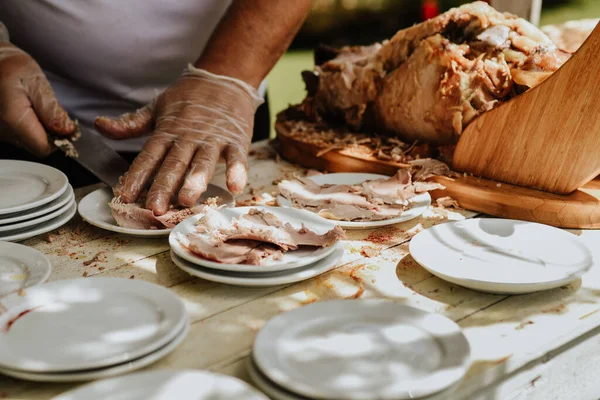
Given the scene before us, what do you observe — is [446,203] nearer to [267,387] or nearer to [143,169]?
[143,169]

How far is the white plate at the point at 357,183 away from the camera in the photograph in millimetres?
1945

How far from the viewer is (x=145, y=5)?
2.72 metres

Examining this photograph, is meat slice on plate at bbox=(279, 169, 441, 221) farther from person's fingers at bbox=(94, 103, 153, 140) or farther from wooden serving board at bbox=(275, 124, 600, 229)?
person's fingers at bbox=(94, 103, 153, 140)

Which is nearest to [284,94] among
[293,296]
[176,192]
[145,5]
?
[145,5]

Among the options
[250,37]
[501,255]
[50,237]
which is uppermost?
[250,37]

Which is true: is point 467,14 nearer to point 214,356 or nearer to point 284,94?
point 214,356

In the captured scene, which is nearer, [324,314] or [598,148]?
[324,314]

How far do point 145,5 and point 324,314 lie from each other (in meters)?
1.82

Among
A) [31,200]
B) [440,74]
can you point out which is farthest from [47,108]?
[440,74]

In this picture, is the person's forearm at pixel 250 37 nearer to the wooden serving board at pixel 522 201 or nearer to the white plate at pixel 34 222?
the wooden serving board at pixel 522 201

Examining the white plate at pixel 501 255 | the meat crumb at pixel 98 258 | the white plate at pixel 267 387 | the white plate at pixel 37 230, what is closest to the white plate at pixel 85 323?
the white plate at pixel 267 387

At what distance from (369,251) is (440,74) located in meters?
0.84

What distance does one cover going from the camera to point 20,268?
1.61 metres

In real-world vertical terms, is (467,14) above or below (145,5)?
above
